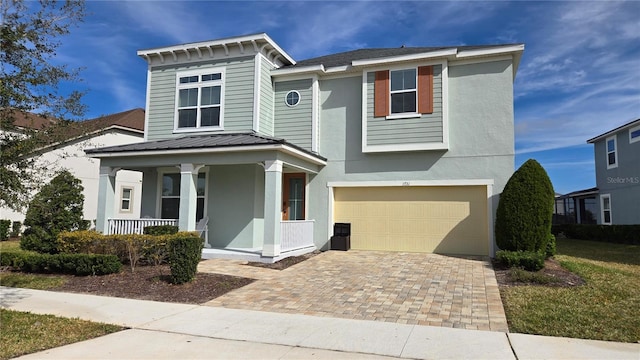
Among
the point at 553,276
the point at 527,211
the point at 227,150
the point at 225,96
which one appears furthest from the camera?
the point at 225,96

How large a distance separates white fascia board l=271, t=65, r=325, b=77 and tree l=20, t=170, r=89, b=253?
7.25 meters

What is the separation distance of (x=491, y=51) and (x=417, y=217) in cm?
561

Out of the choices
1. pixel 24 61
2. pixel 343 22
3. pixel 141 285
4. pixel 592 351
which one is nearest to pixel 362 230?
pixel 343 22

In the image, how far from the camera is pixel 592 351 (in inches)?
184

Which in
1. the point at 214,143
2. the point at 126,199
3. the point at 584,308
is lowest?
the point at 584,308

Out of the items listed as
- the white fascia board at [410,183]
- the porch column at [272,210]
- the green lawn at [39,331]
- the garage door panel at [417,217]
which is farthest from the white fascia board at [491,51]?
the green lawn at [39,331]

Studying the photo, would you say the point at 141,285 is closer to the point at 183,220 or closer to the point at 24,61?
the point at 183,220

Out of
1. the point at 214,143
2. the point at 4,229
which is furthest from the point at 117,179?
the point at 214,143

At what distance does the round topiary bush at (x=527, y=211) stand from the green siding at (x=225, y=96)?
8.25m

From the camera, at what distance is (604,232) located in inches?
747

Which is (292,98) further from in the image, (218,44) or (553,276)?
(553,276)

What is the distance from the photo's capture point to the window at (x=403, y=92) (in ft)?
41.5

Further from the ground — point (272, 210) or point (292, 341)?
point (272, 210)

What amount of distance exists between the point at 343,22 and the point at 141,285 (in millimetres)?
8650
